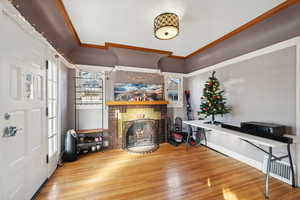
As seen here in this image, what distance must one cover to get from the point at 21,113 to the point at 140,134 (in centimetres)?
278

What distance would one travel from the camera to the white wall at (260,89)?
75.7 inches

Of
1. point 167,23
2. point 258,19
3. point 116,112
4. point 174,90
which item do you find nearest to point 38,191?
point 116,112

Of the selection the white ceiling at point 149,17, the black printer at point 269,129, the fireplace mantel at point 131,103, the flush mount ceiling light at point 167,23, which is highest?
the white ceiling at point 149,17

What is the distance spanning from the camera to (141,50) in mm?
3531

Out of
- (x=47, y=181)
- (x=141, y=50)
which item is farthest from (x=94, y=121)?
(x=141, y=50)

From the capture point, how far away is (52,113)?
2246 millimetres

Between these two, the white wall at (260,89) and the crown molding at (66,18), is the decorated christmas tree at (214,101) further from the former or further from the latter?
the crown molding at (66,18)

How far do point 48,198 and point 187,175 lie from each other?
207cm

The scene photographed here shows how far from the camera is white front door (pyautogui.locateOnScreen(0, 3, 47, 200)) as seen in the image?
116 cm

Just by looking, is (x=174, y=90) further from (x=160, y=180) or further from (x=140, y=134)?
(x=160, y=180)

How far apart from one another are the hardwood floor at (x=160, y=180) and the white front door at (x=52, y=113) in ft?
0.87

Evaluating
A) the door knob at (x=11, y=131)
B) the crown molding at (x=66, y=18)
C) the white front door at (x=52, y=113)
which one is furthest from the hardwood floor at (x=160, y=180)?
the crown molding at (x=66, y=18)

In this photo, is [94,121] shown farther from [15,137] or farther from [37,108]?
[15,137]

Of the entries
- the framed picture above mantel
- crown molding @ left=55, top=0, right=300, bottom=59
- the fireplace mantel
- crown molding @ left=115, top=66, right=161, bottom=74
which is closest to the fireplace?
the fireplace mantel
